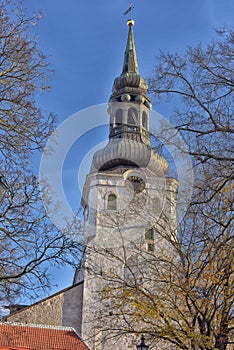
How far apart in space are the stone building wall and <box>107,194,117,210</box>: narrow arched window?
16.9ft

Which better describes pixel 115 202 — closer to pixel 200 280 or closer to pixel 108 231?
pixel 108 231

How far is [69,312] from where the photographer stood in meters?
27.6

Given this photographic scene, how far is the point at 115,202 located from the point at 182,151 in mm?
21935

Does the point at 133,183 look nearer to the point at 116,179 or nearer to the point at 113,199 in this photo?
Result: the point at 116,179

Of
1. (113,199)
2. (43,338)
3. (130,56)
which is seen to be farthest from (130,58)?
(43,338)

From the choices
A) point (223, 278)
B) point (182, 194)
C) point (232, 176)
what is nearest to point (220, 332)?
point (223, 278)

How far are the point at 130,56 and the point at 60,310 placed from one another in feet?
69.7

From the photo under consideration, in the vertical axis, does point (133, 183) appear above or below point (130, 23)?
below

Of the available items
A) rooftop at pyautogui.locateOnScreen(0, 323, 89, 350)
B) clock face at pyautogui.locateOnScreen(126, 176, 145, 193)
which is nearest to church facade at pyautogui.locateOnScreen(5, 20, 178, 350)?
clock face at pyautogui.locateOnScreen(126, 176, 145, 193)

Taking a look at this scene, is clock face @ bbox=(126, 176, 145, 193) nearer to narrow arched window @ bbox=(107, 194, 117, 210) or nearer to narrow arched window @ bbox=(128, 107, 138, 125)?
narrow arched window @ bbox=(107, 194, 117, 210)

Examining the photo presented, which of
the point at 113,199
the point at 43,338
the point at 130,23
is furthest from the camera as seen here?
the point at 130,23

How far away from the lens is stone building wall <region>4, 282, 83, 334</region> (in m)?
26.9

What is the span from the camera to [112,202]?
101 feet

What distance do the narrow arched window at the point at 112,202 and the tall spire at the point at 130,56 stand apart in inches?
463
